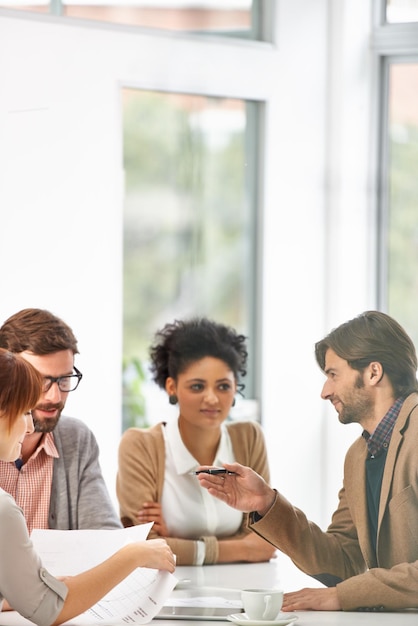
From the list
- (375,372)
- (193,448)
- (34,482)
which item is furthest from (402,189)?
(34,482)

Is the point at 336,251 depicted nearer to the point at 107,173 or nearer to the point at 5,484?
the point at 107,173

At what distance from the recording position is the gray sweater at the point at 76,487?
188cm

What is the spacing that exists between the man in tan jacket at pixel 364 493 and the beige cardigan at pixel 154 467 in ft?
0.48

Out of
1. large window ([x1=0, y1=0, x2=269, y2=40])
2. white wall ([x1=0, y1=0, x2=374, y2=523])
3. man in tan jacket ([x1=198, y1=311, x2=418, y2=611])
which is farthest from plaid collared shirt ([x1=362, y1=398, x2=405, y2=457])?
large window ([x1=0, y1=0, x2=269, y2=40])

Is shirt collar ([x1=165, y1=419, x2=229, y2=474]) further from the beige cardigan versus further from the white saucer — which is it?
the white saucer

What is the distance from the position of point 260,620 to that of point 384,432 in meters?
0.37

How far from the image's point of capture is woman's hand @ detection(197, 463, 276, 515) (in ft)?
6.00

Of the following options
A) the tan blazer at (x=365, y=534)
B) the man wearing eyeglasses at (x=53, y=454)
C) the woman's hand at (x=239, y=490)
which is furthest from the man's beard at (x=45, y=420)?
the tan blazer at (x=365, y=534)

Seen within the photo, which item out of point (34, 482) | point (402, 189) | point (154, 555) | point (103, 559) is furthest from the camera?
point (402, 189)

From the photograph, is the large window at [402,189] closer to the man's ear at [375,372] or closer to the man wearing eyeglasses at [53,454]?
the man's ear at [375,372]

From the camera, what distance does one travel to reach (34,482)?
186 centimetres

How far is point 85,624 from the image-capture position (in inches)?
62.9

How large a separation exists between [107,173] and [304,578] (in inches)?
32.3

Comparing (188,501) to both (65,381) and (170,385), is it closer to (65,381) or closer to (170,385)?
(170,385)
